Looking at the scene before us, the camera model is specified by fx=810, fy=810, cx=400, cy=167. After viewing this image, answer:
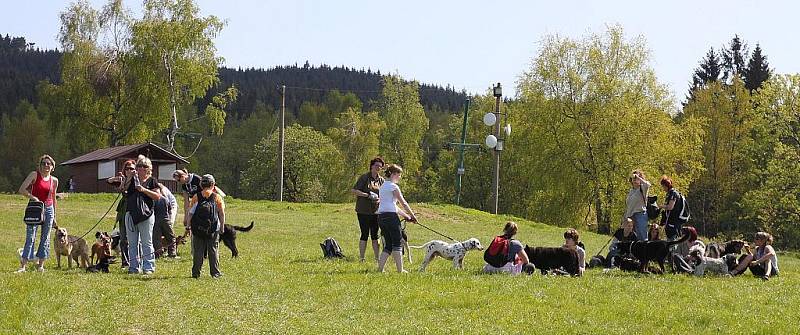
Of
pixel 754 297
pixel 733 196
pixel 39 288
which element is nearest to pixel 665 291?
pixel 754 297

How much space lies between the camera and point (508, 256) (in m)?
12.8

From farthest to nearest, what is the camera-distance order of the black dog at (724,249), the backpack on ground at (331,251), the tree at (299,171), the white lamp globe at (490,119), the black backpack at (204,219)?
the tree at (299,171), the white lamp globe at (490,119), the backpack on ground at (331,251), the black dog at (724,249), the black backpack at (204,219)

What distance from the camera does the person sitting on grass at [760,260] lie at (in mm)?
13727

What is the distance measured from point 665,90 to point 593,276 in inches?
1173

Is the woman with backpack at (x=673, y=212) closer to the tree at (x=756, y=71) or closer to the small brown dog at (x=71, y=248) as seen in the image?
the small brown dog at (x=71, y=248)

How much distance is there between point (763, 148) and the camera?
43562 mm

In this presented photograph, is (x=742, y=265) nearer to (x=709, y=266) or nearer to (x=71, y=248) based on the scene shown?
(x=709, y=266)

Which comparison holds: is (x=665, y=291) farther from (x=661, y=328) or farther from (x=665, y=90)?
(x=665, y=90)

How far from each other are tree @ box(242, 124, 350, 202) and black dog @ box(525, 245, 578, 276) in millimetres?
58418

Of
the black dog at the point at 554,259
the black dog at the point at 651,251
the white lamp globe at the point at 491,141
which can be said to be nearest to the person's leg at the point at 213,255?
the black dog at the point at 554,259

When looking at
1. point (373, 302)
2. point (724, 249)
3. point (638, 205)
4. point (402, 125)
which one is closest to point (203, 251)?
point (373, 302)

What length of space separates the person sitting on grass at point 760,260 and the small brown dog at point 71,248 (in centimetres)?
1081

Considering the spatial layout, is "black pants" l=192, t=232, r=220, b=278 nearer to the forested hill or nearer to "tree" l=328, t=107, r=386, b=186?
"tree" l=328, t=107, r=386, b=186

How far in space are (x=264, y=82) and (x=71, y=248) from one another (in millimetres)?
141518
